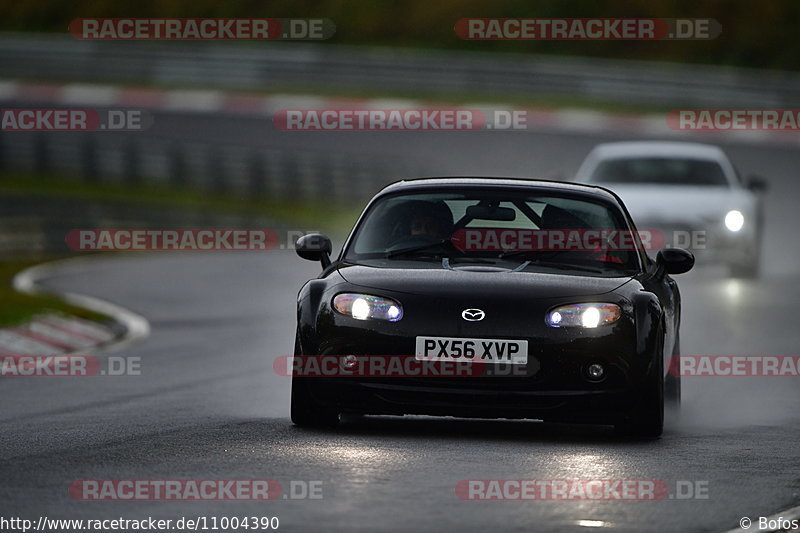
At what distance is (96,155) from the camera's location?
141 feet

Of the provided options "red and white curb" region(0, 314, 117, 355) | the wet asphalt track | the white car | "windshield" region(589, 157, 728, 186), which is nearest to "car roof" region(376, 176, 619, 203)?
the wet asphalt track

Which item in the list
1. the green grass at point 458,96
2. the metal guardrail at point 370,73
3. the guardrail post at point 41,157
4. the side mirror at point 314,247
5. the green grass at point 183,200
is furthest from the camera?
the metal guardrail at point 370,73

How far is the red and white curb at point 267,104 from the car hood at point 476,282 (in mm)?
29779

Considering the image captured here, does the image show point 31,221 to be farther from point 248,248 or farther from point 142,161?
point 142,161

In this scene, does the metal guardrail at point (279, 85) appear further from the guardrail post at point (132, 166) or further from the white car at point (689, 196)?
the white car at point (689, 196)

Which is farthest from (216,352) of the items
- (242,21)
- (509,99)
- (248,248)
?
(242,21)

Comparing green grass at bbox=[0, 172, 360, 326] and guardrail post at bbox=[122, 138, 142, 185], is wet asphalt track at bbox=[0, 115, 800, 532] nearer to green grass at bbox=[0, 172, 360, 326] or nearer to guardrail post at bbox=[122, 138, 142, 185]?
green grass at bbox=[0, 172, 360, 326]

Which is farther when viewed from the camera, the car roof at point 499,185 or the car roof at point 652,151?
the car roof at point 652,151

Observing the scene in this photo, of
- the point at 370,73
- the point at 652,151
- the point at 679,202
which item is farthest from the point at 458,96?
the point at 679,202

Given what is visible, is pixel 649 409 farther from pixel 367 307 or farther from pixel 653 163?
pixel 653 163

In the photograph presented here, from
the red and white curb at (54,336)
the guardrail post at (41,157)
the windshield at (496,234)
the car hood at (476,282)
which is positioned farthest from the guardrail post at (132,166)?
the car hood at (476,282)

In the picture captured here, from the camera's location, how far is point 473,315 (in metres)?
9.12

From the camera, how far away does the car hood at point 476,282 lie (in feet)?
30.3

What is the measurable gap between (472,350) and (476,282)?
39 centimetres
